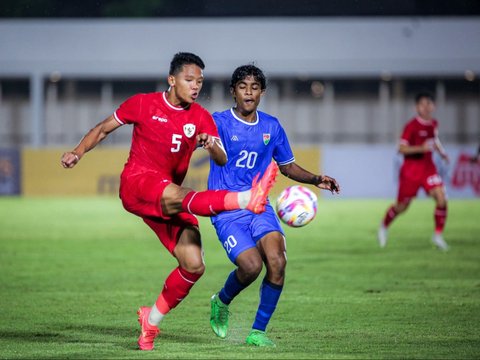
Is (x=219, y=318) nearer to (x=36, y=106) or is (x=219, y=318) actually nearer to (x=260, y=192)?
(x=260, y=192)

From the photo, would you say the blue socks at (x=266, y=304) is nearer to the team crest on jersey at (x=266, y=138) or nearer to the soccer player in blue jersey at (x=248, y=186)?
the soccer player in blue jersey at (x=248, y=186)

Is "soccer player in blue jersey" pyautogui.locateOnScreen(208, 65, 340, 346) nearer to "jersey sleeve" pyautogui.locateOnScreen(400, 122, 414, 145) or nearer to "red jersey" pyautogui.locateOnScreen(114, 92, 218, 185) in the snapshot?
"red jersey" pyautogui.locateOnScreen(114, 92, 218, 185)

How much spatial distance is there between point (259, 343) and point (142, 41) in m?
34.0

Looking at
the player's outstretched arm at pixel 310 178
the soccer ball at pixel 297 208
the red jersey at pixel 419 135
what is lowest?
the soccer ball at pixel 297 208

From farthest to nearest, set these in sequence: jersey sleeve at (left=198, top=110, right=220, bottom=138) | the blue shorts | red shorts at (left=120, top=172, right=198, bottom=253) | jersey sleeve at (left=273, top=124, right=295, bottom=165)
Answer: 1. jersey sleeve at (left=273, top=124, right=295, bottom=165)
2. the blue shorts
3. jersey sleeve at (left=198, top=110, right=220, bottom=138)
4. red shorts at (left=120, top=172, right=198, bottom=253)

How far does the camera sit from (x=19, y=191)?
3266 centimetres

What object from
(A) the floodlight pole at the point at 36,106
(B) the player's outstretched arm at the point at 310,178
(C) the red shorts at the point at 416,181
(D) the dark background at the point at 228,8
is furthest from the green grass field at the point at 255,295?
(D) the dark background at the point at 228,8

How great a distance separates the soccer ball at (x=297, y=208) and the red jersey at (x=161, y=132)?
0.94 metres

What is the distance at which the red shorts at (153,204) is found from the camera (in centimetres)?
805

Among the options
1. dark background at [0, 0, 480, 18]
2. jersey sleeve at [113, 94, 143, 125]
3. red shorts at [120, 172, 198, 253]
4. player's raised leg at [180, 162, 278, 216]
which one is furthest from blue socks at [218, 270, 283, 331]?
dark background at [0, 0, 480, 18]

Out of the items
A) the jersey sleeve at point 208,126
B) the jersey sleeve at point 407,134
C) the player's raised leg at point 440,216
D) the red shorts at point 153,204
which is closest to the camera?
the red shorts at point 153,204

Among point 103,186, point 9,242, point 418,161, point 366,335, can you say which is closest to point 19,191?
point 103,186

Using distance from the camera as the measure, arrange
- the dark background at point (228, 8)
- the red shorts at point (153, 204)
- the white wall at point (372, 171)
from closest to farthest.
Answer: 1. the red shorts at point (153, 204)
2. the white wall at point (372, 171)
3. the dark background at point (228, 8)

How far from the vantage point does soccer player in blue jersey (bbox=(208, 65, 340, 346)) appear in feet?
27.7
